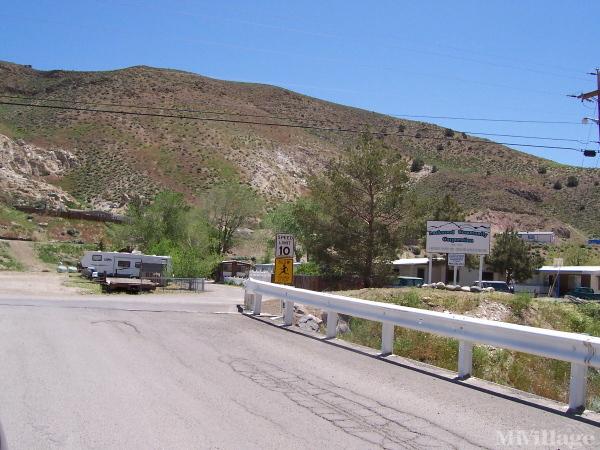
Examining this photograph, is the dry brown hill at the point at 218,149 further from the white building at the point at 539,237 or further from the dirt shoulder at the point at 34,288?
the dirt shoulder at the point at 34,288

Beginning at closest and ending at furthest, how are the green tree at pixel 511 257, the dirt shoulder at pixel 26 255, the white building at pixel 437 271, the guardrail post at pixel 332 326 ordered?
1. the guardrail post at pixel 332 326
2. the white building at pixel 437 271
3. the green tree at pixel 511 257
4. the dirt shoulder at pixel 26 255

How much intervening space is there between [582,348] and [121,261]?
4061 cm

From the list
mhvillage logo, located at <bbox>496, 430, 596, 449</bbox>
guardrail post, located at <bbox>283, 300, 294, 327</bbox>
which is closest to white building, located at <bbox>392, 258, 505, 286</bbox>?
guardrail post, located at <bbox>283, 300, 294, 327</bbox>

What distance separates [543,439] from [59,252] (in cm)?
6123

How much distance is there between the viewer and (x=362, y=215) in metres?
34.3

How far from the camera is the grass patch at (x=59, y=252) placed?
60.4 meters

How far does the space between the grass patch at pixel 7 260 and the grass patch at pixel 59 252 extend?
10.1 feet

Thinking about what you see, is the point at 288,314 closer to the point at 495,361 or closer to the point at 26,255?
the point at 495,361

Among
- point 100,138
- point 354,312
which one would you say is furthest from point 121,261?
point 100,138

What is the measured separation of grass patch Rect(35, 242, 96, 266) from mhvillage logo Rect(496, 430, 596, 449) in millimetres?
58115

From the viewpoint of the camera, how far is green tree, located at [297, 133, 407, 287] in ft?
Answer: 111

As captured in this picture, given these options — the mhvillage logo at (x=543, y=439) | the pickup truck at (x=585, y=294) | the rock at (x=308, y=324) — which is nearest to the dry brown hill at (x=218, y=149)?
the pickup truck at (x=585, y=294)

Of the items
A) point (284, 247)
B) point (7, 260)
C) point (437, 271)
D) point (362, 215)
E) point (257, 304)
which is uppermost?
point (362, 215)

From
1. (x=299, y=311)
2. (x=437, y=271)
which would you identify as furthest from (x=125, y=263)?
(x=299, y=311)
